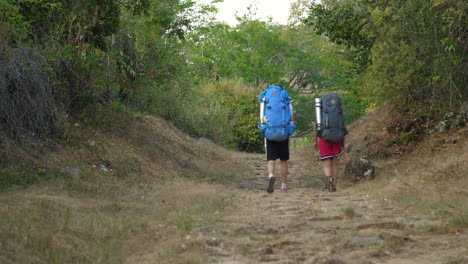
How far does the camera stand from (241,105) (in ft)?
95.6

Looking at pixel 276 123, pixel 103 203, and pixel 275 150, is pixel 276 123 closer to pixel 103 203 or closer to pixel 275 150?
pixel 275 150

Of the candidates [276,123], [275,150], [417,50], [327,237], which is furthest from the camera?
[417,50]

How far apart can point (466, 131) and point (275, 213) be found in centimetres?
665

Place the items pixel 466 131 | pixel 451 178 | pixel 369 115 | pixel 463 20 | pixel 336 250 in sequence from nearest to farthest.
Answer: pixel 336 250 → pixel 451 178 → pixel 463 20 → pixel 466 131 → pixel 369 115

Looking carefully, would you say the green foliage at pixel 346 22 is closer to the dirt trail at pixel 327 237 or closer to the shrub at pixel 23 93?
the dirt trail at pixel 327 237

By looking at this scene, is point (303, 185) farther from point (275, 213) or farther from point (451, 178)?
point (275, 213)

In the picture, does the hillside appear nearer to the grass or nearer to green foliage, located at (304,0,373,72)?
the grass

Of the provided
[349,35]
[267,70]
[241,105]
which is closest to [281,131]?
[349,35]

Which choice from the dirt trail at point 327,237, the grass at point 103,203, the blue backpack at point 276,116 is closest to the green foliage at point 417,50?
the blue backpack at point 276,116

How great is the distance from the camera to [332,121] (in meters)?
9.38

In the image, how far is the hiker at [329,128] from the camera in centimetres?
938

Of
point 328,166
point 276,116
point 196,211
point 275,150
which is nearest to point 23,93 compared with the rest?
point 196,211

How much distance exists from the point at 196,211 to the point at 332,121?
3709 mm

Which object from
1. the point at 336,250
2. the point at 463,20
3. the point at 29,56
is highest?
the point at 463,20
